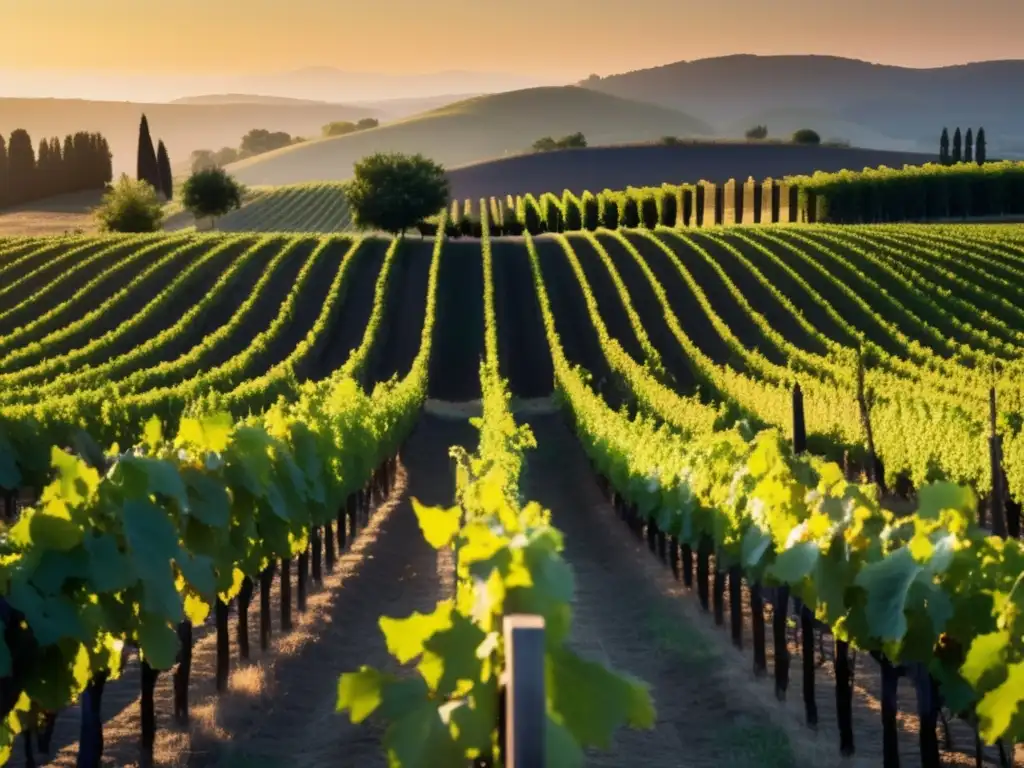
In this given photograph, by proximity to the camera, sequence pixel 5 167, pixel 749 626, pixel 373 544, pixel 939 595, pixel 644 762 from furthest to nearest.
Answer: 1. pixel 5 167
2. pixel 373 544
3. pixel 749 626
4. pixel 644 762
5. pixel 939 595

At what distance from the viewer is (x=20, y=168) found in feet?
565

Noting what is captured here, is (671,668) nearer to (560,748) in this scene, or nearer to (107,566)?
(107,566)

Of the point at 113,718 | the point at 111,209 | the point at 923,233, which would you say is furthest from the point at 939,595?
the point at 111,209

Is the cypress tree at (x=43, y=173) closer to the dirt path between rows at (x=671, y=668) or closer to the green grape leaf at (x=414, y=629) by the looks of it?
the dirt path between rows at (x=671, y=668)

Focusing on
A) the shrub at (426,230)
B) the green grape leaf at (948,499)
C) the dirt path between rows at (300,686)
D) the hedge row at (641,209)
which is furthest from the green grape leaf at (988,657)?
the hedge row at (641,209)

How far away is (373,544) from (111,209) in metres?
88.5

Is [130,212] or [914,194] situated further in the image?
[130,212]

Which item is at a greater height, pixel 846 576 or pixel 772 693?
pixel 846 576

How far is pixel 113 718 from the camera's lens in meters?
14.1

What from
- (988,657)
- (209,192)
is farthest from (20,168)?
(988,657)

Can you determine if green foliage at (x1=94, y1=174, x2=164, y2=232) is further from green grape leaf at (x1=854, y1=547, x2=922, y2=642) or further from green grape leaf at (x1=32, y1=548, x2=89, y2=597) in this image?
green grape leaf at (x1=854, y1=547, x2=922, y2=642)

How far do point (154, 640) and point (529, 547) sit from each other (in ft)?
15.7

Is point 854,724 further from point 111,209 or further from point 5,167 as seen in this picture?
point 5,167

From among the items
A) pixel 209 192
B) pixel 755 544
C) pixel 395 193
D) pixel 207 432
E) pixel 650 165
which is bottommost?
pixel 755 544
